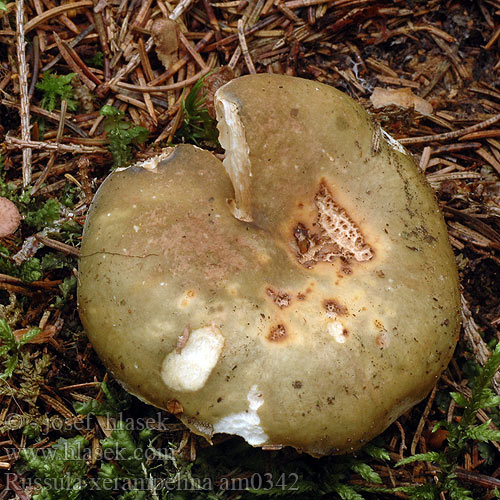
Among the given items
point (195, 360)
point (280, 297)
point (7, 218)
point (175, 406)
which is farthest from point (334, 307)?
point (7, 218)

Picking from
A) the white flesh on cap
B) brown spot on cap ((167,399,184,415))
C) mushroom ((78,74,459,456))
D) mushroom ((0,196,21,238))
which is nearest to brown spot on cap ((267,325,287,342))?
mushroom ((78,74,459,456))

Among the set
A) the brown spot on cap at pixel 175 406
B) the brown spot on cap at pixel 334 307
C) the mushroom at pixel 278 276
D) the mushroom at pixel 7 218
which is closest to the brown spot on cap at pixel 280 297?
the mushroom at pixel 278 276

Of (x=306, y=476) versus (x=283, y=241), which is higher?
(x=283, y=241)

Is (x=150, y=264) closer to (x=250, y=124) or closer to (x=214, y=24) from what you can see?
(x=250, y=124)

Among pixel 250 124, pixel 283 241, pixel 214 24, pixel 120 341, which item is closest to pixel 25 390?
pixel 120 341

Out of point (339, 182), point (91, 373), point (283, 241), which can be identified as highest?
point (339, 182)

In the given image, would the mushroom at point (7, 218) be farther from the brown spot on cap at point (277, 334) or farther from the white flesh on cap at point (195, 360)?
the brown spot on cap at point (277, 334)
